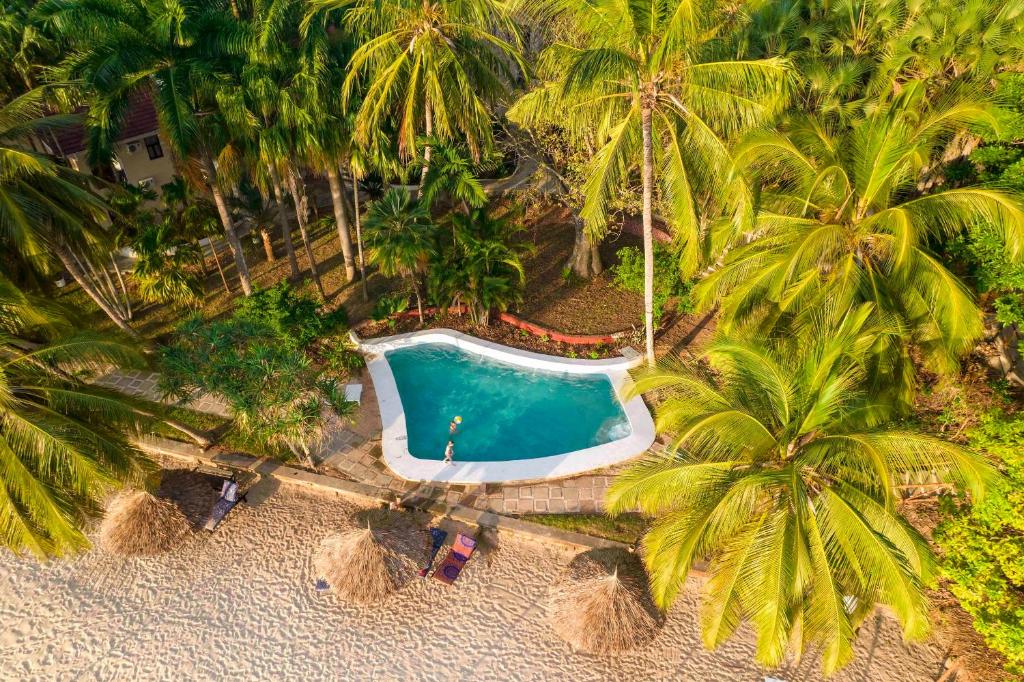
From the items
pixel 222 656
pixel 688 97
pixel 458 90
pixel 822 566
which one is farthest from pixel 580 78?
pixel 222 656

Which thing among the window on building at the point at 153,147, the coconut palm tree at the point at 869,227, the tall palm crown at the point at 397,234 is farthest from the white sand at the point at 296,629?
the window on building at the point at 153,147

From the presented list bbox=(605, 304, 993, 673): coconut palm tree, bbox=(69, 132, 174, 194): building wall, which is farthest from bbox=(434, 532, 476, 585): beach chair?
bbox=(69, 132, 174, 194): building wall

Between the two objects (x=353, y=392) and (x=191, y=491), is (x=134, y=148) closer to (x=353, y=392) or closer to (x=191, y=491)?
(x=353, y=392)

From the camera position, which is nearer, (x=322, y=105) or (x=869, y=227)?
(x=869, y=227)

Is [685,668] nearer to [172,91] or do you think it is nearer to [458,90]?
[458,90]

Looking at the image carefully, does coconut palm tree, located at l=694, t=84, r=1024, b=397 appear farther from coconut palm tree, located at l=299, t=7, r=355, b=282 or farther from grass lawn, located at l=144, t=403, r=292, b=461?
grass lawn, located at l=144, t=403, r=292, b=461

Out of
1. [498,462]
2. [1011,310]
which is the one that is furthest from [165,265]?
[1011,310]
